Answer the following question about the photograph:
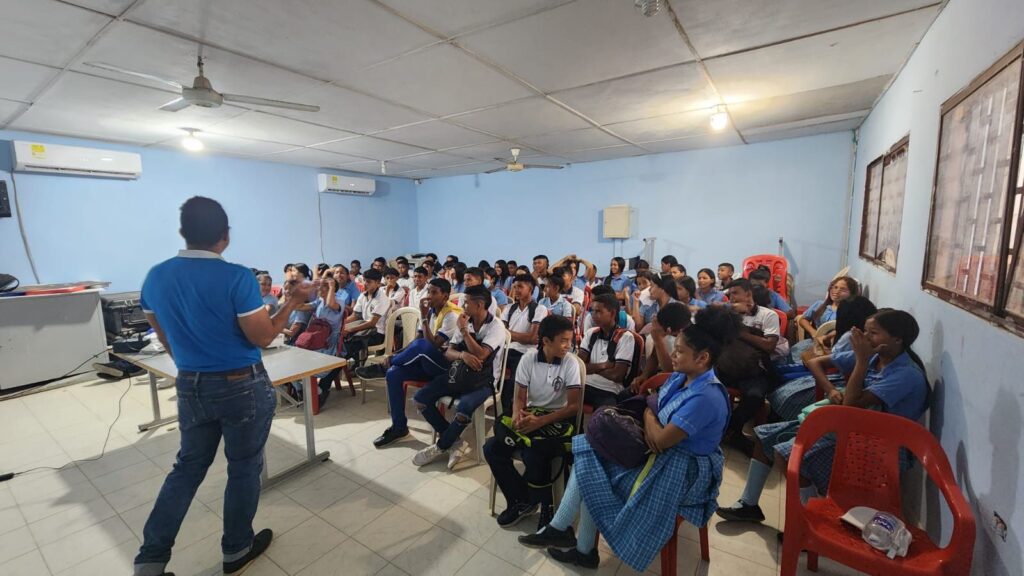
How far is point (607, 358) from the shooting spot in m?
2.72

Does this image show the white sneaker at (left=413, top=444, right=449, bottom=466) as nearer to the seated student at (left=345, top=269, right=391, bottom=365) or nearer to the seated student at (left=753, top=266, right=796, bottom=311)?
the seated student at (left=345, top=269, right=391, bottom=365)

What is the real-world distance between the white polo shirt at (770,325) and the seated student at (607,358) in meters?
1.01

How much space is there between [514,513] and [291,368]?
1.67 m

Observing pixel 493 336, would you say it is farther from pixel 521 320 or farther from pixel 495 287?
pixel 495 287

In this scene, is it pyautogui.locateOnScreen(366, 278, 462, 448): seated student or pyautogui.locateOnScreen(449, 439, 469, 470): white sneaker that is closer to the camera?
pyautogui.locateOnScreen(449, 439, 469, 470): white sneaker

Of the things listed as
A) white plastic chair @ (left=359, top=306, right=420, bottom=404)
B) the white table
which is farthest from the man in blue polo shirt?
white plastic chair @ (left=359, top=306, right=420, bottom=404)

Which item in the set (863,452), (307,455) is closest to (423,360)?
(307,455)

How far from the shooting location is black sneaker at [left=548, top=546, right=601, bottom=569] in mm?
1945

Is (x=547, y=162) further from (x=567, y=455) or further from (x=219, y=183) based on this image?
(x=567, y=455)

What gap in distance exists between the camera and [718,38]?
8.30 ft

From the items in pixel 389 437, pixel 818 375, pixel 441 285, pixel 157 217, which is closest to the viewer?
pixel 818 375

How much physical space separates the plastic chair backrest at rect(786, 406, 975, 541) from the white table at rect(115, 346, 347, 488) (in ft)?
8.45

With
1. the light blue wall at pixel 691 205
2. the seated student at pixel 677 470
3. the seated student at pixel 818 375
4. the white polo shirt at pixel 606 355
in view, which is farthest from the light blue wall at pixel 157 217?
the seated student at pixel 818 375

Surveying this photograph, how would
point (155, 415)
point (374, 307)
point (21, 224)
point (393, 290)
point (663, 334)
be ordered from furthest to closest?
point (393, 290) → point (21, 224) → point (374, 307) → point (155, 415) → point (663, 334)
